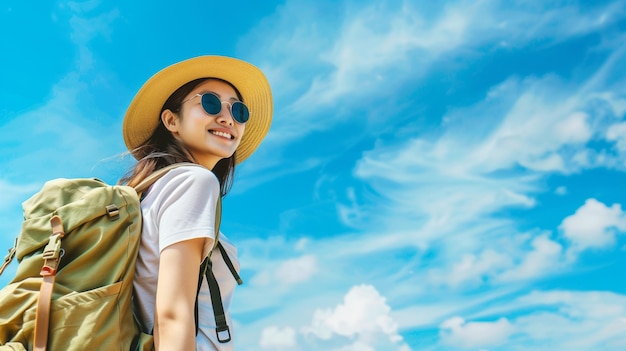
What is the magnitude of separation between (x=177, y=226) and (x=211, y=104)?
1.29 meters

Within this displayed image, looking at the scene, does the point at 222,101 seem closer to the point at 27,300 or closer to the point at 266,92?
the point at 266,92

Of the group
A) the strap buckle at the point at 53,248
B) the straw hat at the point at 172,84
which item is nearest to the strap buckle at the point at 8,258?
the strap buckle at the point at 53,248

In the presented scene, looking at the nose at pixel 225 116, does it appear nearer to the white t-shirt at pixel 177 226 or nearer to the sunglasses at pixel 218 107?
the sunglasses at pixel 218 107

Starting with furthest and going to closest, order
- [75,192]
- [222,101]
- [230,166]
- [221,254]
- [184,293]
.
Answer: [230,166], [222,101], [221,254], [75,192], [184,293]

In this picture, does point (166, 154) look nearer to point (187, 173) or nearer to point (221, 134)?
point (221, 134)

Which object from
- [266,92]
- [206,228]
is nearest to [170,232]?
[206,228]

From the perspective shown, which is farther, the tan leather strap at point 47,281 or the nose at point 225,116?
the nose at point 225,116

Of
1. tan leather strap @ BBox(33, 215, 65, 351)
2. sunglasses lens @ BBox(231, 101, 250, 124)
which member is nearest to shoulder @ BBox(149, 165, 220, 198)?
tan leather strap @ BBox(33, 215, 65, 351)

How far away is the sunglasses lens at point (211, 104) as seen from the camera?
402cm

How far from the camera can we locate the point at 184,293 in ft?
9.45

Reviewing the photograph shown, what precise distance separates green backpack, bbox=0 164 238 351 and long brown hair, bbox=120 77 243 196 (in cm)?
55

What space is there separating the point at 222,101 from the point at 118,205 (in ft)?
4.56

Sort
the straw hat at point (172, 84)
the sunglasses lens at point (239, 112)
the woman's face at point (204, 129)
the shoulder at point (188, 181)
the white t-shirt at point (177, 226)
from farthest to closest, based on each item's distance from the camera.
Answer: the straw hat at point (172, 84) → the sunglasses lens at point (239, 112) → the woman's face at point (204, 129) → the shoulder at point (188, 181) → the white t-shirt at point (177, 226)

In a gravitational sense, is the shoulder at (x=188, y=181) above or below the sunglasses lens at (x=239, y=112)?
below
